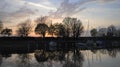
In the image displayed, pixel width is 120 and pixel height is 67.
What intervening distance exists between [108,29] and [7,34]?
5344 centimetres

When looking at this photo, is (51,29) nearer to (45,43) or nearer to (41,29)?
(41,29)

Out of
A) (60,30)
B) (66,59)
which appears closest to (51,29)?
(60,30)

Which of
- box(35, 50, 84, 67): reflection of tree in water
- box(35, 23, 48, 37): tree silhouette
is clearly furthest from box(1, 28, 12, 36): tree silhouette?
box(35, 50, 84, 67): reflection of tree in water

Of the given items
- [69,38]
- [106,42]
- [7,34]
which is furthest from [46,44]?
[106,42]

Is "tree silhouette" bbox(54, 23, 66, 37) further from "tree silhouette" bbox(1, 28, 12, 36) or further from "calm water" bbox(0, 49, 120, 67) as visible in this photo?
"calm water" bbox(0, 49, 120, 67)

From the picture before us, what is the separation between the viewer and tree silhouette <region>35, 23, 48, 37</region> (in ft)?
431

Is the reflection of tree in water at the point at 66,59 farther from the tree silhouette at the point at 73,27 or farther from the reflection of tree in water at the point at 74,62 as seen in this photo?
the tree silhouette at the point at 73,27

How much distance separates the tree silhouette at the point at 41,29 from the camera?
131375 mm

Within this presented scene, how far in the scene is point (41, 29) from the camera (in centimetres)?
13112

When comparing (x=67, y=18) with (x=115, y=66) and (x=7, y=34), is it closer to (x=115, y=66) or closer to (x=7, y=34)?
(x=7, y=34)

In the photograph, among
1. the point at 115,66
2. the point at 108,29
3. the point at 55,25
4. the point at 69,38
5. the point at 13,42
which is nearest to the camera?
the point at 115,66

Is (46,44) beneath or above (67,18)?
beneath

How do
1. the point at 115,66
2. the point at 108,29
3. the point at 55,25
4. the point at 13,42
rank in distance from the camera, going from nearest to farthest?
the point at 115,66 → the point at 13,42 → the point at 55,25 → the point at 108,29

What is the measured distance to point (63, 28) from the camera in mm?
131250
